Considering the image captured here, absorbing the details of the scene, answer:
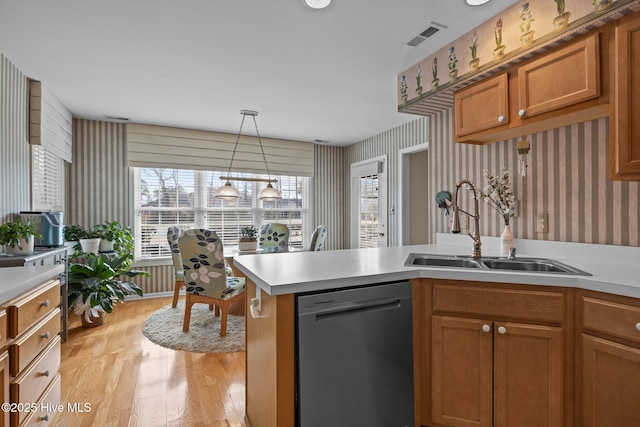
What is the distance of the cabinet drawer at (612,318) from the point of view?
1199 millimetres

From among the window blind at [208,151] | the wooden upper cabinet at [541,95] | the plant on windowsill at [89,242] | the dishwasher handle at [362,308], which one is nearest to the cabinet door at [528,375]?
the dishwasher handle at [362,308]

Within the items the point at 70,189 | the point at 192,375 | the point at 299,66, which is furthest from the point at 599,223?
the point at 70,189

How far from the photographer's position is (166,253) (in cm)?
486

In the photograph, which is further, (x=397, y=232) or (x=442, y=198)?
(x=397, y=232)

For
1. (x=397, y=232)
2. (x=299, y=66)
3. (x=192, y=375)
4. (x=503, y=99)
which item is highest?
(x=299, y=66)

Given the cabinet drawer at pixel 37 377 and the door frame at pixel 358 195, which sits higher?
the door frame at pixel 358 195

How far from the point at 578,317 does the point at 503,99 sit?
49.8 inches

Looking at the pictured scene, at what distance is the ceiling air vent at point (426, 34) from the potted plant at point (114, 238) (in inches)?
147

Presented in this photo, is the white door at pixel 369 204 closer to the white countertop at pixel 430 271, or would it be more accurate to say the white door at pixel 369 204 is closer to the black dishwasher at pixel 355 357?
the white countertop at pixel 430 271

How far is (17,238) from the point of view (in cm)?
238

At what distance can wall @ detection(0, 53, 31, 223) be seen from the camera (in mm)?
2631

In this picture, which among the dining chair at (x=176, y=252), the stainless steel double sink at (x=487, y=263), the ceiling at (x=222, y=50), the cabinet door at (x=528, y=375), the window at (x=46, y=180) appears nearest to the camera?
the cabinet door at (x=528, y=375)

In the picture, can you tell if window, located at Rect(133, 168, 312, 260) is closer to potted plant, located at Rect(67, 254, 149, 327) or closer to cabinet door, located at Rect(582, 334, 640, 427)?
potted plant, located at Rect(67, 254, 149, 327)

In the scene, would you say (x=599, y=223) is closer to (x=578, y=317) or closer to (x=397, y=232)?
(x=578, y=317)
